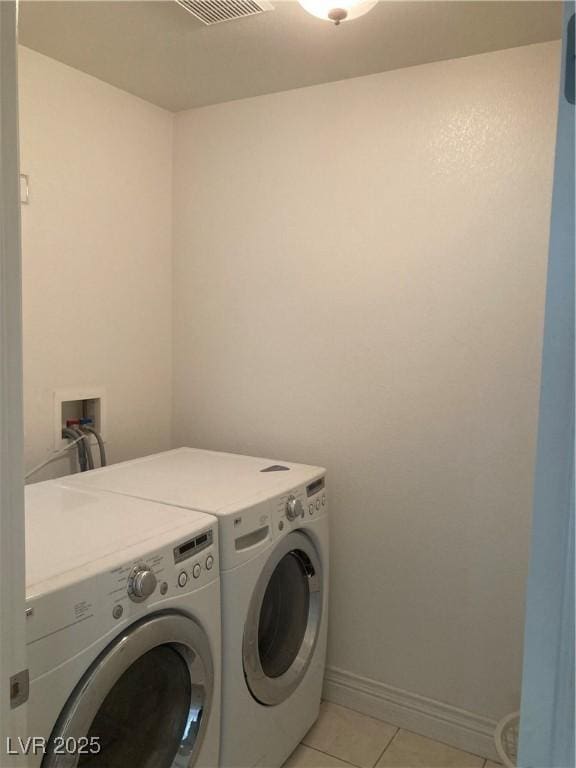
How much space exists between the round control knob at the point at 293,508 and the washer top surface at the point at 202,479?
4 centimetres

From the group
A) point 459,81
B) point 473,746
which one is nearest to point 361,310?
point 459,81

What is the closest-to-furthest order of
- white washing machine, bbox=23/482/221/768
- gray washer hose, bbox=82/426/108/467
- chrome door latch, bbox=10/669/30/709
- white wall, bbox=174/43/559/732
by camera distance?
chrome door latch, bbox=10/669/30/709
white washing machine, bbox=23/482/221/768
white wall, bbox=174/43/559/732
gray washer hose, bbox=82/426/108/467

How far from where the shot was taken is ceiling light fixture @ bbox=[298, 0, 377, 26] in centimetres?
140

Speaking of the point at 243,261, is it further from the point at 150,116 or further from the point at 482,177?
the point at 482,177

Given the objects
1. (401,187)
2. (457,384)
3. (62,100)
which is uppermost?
(62,100)

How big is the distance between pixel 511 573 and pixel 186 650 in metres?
1.13

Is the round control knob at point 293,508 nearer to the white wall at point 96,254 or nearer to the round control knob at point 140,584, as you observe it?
the round control knob at point 140,584

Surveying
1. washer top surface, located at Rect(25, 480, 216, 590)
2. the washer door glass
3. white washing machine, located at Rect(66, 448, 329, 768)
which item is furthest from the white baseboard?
washer top surface, located at Rect(25, 480, 216, 590)

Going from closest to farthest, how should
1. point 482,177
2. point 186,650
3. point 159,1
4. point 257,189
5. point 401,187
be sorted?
point 186,650 → point 159,1 → point 482,177 → point 401,187 → point 257,189

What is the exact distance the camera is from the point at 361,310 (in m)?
2.07

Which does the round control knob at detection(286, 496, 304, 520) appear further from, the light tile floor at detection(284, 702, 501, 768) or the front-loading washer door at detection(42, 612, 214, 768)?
the light tile floor at detection(284, 702, 501, 768)

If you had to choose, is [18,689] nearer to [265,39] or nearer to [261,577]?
[261,577]

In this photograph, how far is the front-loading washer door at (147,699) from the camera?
3.53 ft

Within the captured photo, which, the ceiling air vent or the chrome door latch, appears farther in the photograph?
the ceiling air vent
